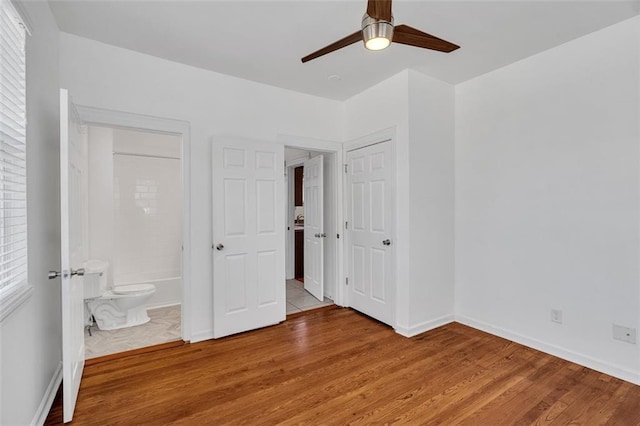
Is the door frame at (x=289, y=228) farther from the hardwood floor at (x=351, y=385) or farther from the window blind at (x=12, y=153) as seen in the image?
the window blind at (x=12, y=153)

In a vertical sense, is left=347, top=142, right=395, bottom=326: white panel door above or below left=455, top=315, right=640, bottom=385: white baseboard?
above

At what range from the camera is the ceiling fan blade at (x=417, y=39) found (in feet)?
5.36

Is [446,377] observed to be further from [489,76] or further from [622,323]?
[489,76]

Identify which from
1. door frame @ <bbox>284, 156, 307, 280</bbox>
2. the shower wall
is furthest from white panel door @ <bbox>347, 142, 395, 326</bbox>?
the shower wall

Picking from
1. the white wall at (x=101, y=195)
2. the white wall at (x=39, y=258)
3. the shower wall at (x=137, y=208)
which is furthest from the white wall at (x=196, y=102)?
the white wall at (x=101, y=195)

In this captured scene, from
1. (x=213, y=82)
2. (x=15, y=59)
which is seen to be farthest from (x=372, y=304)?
(x=15, y=59)

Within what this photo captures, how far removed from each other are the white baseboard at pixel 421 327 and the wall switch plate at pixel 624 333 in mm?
1379

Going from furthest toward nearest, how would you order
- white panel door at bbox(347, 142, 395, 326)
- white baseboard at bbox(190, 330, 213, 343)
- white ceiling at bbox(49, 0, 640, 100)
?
1. white panel door at bbox(347, 142, 395, 326)
2. white baseboard at bbox(190, 330, 213, 343)
3. white ceiling at bbox(49, 0, 640, 100)

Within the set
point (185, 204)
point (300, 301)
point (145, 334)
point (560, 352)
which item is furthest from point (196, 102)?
point (560, 352)

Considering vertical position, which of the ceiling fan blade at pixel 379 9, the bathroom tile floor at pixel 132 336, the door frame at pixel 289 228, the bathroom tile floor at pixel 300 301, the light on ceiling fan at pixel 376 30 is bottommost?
the bathroom tile floor at pixel 132 336

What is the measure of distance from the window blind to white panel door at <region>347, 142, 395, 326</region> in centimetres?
282

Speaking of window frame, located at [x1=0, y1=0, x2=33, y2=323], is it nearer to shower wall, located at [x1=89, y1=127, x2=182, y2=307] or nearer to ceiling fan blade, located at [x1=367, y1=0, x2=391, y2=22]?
ceiling fan blade, located at [x1=367, y1=0, x2=391, y2=22]

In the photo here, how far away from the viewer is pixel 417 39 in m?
1.74

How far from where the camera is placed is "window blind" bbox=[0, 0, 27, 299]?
1.42 m
